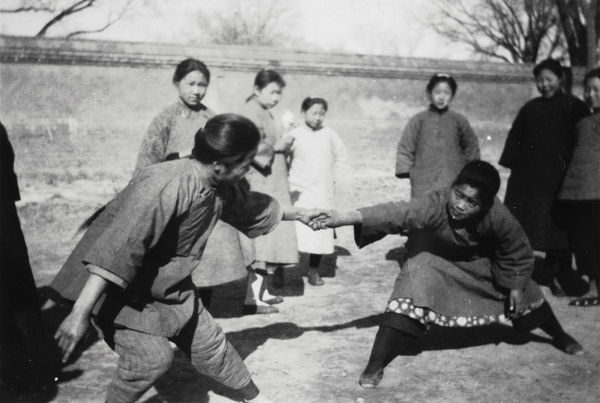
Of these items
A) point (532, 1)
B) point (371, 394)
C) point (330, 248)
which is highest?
point (532, 1)

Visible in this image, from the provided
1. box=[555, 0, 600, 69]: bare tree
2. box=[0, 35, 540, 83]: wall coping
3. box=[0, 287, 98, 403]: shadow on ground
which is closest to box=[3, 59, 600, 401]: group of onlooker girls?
box=[0, 287, 98, 403]: shadow on ground

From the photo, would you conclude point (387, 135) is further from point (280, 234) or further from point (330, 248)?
point (280, 234)

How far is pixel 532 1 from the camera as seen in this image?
2456 centimetres

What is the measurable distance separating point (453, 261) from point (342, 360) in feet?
3.00

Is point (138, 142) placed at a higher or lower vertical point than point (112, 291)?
higher

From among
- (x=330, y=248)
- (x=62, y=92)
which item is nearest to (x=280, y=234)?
(x=330, y=248)

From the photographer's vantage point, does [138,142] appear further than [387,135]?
No

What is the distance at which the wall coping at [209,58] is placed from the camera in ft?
28.6

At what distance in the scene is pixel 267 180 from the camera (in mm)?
4879

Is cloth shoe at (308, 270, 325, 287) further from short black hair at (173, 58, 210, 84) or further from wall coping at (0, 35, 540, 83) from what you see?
wall coping at (0, 35, 540, 83)

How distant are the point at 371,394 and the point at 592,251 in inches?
112

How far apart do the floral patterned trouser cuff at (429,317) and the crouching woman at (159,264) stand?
40.6 inches

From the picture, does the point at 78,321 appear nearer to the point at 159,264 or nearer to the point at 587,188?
the point at 159,264

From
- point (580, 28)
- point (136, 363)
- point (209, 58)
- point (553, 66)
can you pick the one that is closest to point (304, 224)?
point (136, 363)
